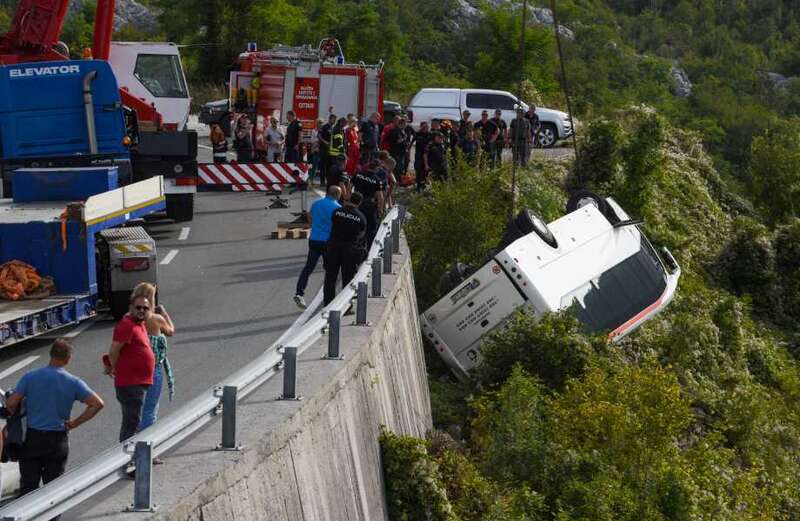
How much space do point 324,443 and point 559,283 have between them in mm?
9220

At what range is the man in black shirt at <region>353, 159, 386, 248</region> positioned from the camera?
17547 mm

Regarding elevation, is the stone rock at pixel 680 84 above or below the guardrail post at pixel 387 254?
below

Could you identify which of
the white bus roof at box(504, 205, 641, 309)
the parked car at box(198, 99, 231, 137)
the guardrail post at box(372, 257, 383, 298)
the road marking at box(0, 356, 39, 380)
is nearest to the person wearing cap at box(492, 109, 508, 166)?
the white bus roof at box(504, 205, 641, 309)

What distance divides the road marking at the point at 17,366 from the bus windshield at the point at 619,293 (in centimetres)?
697

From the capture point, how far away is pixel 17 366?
13.5 m

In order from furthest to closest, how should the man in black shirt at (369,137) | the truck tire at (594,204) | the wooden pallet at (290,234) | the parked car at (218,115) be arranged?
the parked car at (218,115) → the man in black shirt at (369,137) → the wooden pallet at (290,234) → the truck tire at (594,204)

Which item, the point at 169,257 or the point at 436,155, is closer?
the point at 169,257

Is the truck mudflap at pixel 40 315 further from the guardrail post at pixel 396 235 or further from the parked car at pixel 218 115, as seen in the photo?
the parked car at pixel 218 115

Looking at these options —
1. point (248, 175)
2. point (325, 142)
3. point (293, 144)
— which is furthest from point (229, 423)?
point (293, 144)

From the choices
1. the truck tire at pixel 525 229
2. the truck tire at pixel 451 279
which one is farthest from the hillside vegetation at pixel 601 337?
the truck tire at pixel 525 229

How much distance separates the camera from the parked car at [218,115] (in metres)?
37.2

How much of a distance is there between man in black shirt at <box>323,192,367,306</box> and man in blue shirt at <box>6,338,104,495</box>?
22.8 feet

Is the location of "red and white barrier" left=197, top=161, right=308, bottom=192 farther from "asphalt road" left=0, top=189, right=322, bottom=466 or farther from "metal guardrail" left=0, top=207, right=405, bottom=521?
"metal guardrail" left=0, top=207, right=405, bottom=521

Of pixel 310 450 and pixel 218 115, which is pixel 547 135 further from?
pixel 310 450
